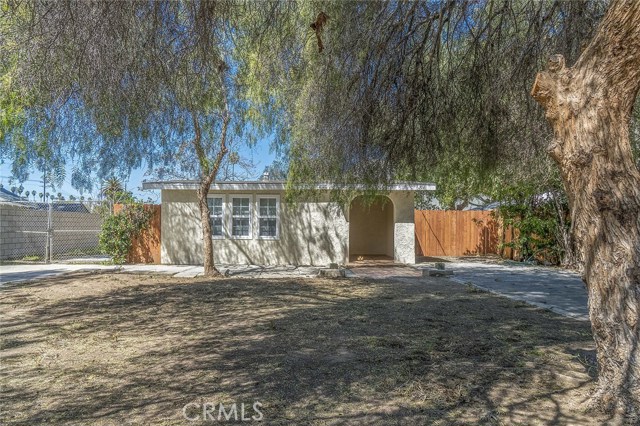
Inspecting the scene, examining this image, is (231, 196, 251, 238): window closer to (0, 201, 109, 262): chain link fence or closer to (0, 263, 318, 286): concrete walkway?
(0, 263, 318, 286): concrete walkway

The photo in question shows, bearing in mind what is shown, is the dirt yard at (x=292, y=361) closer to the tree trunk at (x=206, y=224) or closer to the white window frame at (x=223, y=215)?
the tree trunk at (x=206, y=224)

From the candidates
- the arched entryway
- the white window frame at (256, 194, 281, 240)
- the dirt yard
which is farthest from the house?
the dirt yard

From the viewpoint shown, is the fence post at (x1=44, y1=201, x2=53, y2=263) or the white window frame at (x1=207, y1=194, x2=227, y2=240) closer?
the fence post at (x1=44, y1=201, x2=53, y2=263)

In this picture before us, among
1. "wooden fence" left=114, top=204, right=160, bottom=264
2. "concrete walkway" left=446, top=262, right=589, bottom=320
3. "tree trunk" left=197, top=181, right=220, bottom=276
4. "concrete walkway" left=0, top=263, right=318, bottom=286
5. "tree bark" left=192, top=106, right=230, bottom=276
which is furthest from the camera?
"wooden fence" left=114, top=204, right=160, bottom=264

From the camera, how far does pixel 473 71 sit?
18.8ft

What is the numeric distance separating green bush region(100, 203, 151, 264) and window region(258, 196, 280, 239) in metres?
3.53

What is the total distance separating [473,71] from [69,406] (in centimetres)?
545

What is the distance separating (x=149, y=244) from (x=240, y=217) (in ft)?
9.55

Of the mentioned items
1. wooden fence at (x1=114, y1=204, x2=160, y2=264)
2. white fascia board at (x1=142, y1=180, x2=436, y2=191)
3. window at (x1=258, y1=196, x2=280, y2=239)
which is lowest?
wooden fence at (x1=114, y1=204, x2=160, y2=264)

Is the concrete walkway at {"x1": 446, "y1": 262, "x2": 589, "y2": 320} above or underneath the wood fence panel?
underneath

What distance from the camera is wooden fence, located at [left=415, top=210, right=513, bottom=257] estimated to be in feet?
58.3

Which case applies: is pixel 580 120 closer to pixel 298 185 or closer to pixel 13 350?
pixel 13 350

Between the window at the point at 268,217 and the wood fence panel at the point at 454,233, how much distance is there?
253 inches

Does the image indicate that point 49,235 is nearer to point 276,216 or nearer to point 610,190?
point 276,216
